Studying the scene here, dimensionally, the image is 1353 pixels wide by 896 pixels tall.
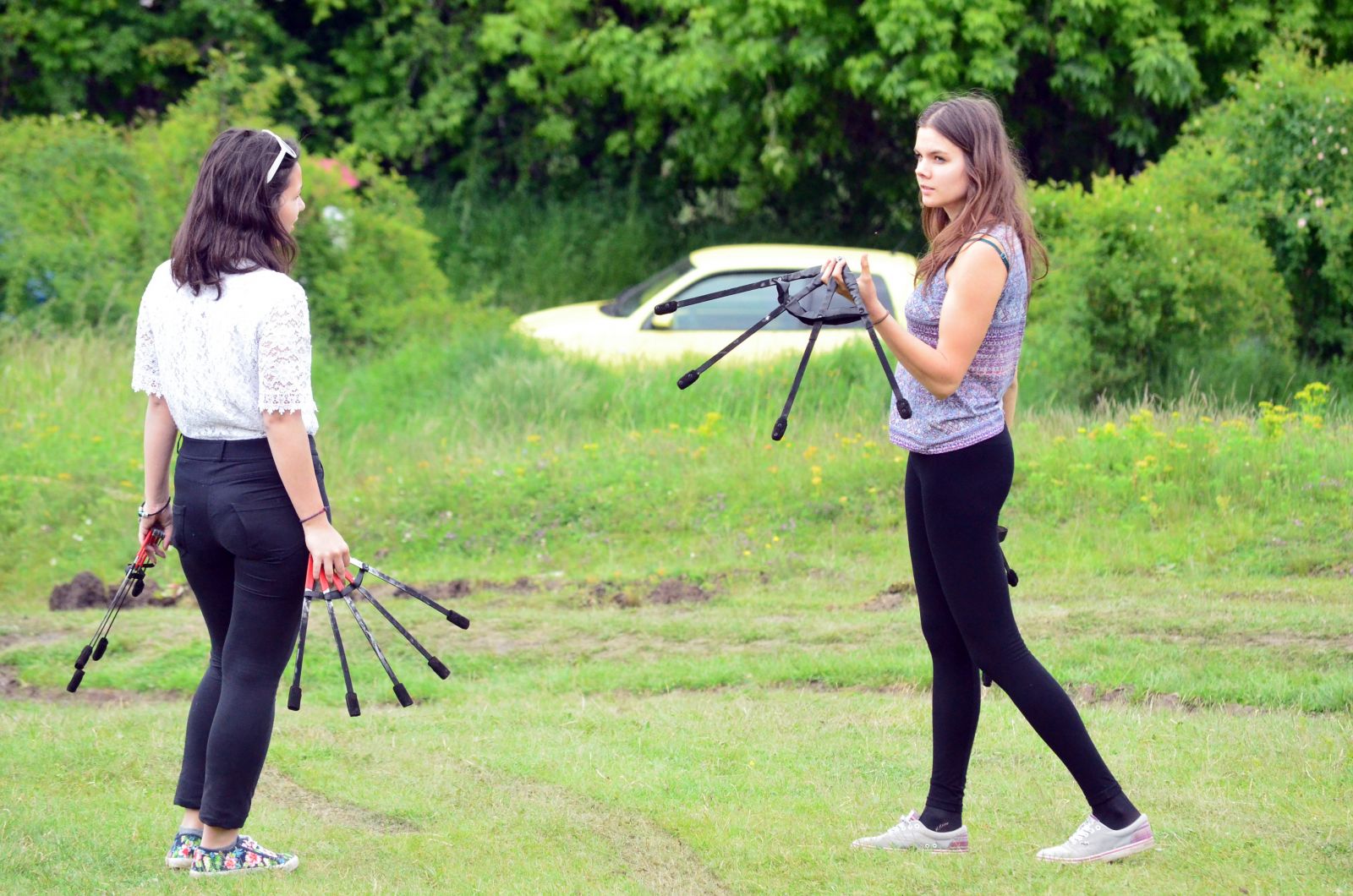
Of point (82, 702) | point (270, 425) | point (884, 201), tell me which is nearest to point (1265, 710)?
point (270, 425)

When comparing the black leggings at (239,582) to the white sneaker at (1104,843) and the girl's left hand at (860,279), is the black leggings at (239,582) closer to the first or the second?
the girl's left hand at (860,279)

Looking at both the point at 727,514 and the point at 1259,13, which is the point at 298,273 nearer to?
the point at 727,514

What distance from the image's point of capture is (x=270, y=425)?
11.4 ft

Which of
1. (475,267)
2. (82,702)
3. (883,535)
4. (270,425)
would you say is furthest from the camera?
(475,267)

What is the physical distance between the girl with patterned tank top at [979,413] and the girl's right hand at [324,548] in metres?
1.32

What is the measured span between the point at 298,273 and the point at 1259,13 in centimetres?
992

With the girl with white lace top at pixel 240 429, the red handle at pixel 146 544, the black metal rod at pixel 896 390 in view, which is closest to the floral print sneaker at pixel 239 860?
the girl with white lace top at pixel 240 429

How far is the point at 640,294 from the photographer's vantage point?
44.4 ft

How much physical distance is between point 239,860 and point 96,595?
472cm

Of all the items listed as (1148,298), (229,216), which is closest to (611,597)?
(229,216)

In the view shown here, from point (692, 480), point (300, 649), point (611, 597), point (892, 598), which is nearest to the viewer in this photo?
point (300, 649)

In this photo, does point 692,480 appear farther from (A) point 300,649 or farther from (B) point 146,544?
(A) point 300,649

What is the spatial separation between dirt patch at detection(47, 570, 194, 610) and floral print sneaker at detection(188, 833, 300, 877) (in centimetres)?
443

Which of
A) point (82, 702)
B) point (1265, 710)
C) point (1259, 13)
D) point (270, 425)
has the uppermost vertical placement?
point (1259, 13)
